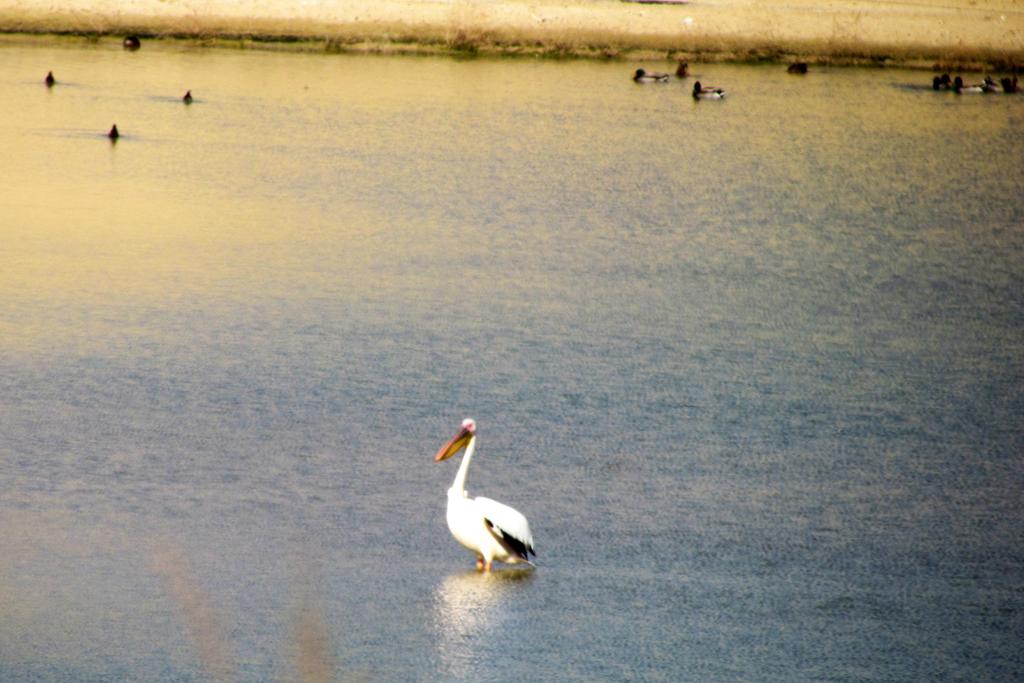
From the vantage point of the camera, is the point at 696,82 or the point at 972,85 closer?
the point at 696,82

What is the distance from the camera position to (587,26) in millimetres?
32469

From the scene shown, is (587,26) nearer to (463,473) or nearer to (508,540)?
(463,473)

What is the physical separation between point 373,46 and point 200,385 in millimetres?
21356

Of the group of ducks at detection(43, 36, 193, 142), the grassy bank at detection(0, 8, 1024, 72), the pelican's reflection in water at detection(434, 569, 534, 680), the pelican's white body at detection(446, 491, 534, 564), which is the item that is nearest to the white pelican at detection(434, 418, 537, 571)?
the pelican's white body at detection(446, 491, 534, 564)

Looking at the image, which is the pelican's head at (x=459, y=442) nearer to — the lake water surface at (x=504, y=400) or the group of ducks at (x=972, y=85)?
the lake water surface at (x=504, y=400)

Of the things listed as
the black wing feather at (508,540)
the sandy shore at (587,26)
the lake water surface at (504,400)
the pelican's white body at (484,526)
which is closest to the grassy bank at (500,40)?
the sandy shore at (587,26)

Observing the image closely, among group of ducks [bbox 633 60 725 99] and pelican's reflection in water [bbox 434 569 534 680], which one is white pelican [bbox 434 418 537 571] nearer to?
pelican's reflection in water [bbox 434 569 534 680]

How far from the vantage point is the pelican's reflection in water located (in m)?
7.10

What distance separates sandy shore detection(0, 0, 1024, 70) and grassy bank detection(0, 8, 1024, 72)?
2 cm

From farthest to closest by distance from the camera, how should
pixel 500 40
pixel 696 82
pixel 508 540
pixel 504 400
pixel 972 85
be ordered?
pixel 500 40
pixel 972 85
pixel 696 82
pixel 504 400
pixel 508 540

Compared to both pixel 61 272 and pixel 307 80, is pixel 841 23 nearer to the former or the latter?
pixel 307 80

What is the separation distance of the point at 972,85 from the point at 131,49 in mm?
15752

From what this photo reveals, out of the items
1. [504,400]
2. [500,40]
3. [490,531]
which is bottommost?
[504,400]

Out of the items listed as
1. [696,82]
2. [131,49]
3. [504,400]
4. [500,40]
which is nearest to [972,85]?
[696,82]
